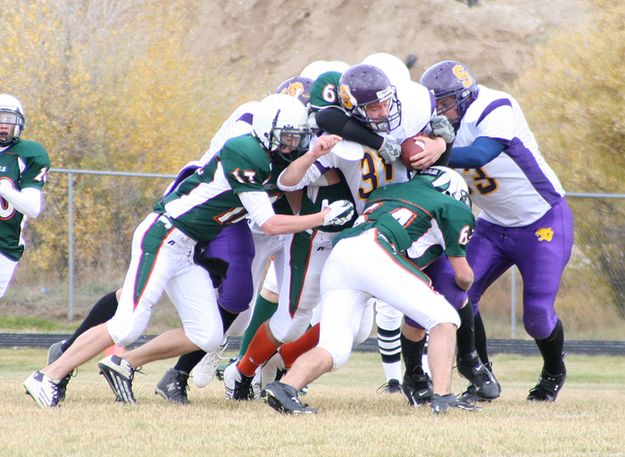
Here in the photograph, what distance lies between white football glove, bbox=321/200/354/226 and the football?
1.36 ft

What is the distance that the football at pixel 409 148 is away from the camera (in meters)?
6.06

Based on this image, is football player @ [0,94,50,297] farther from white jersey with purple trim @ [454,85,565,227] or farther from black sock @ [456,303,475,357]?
black sock @ [456,303,475,357]

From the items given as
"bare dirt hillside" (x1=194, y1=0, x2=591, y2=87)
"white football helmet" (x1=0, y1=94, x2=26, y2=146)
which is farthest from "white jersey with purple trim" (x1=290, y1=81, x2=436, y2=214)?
"bare dirt hillside" (x1=194, y1=0, x2=591, y2=87)

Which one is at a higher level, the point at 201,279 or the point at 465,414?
the point at 201,279

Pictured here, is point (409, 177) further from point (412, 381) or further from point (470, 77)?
point (412, 381)

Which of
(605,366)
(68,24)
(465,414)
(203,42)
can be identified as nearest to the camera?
(465,414)

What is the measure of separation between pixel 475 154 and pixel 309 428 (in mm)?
2082

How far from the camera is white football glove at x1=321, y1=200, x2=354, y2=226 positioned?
19.3 feet

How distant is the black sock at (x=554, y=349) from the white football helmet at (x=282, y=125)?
2.11m

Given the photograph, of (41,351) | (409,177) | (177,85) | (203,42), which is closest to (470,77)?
(409,177)

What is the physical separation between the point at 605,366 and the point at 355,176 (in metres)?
6.66

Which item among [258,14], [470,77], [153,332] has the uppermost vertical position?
[470,77]

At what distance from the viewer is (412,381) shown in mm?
6559

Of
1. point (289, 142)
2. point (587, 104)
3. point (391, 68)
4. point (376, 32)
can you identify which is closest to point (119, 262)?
point (587, 104)
